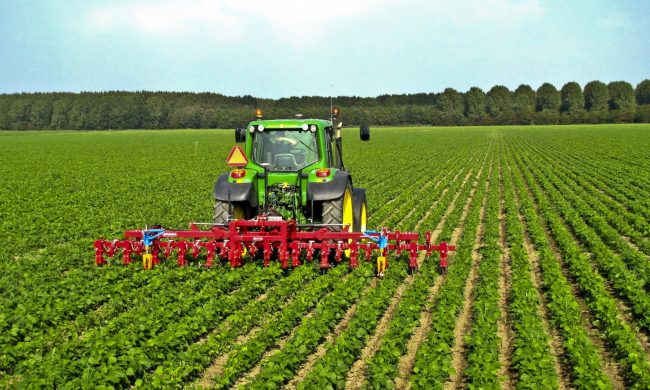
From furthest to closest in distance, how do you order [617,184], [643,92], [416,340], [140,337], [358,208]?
[643,92] < [617,184] < [358,208] < [416,340] < [140,337]

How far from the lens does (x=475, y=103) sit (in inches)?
6220

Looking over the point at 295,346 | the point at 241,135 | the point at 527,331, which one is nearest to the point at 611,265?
the point at 527,331

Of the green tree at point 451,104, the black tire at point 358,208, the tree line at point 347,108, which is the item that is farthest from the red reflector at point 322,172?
the green tree at point 451,104

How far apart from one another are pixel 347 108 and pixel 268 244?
151 metres

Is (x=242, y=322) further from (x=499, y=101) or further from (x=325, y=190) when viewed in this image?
(x=499, y=101)

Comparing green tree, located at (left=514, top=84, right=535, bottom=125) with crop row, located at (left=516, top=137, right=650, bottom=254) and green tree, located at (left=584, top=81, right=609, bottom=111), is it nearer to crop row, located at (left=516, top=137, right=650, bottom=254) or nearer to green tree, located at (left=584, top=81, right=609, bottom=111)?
green tree, located at (left=584, top=81, right=609, bottom=111)

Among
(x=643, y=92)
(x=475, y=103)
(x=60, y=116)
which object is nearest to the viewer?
(x=60, y=116)

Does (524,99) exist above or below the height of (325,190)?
above

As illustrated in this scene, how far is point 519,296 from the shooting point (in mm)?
7953

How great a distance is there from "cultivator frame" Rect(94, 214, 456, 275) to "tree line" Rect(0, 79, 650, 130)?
11370 centimetres

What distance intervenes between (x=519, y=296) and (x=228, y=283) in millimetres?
3774

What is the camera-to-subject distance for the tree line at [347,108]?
13475 cm

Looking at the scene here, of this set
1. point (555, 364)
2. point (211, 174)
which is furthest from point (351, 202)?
point (211, 174)

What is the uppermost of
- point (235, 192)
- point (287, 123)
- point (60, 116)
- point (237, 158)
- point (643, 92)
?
point (643, 92)
